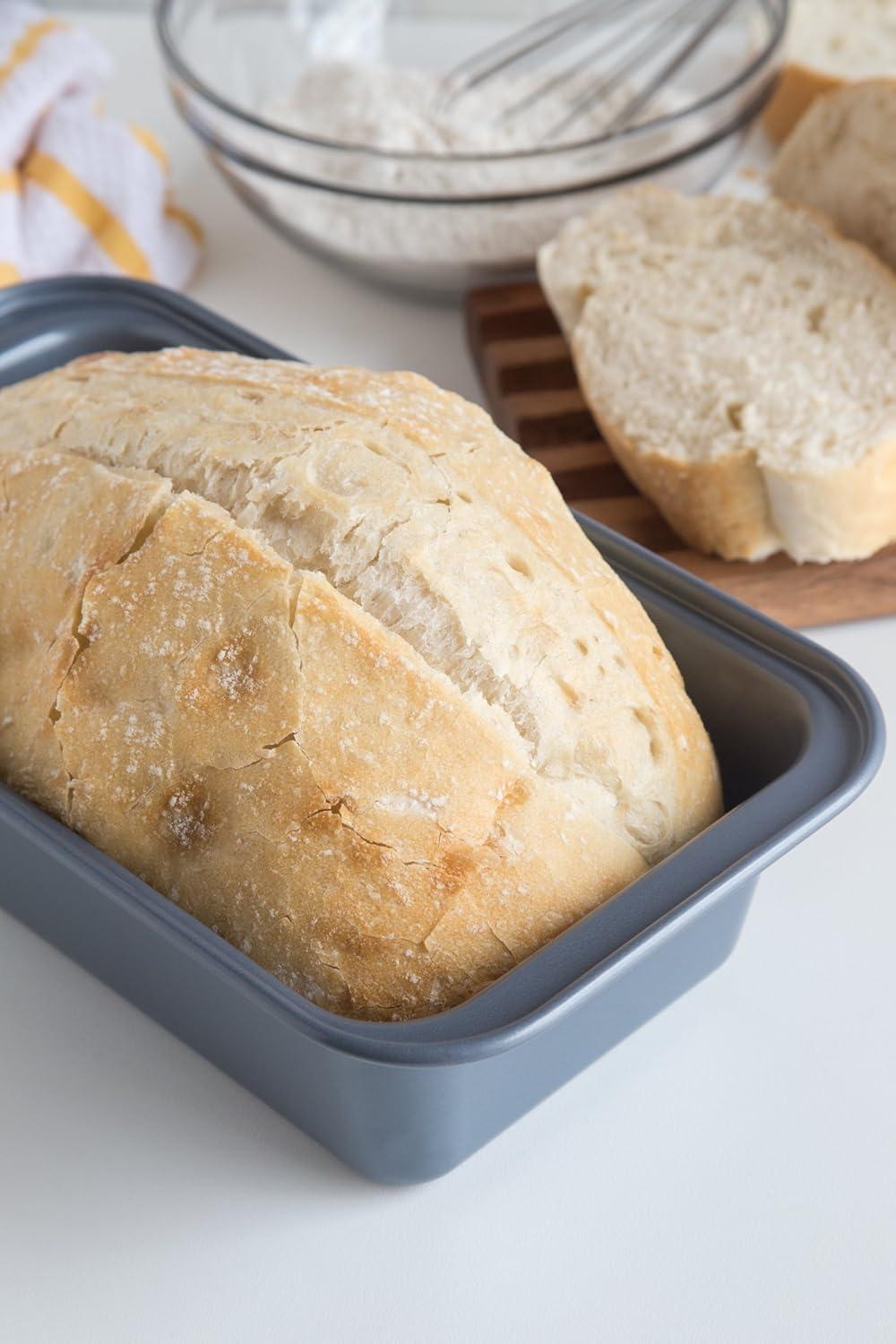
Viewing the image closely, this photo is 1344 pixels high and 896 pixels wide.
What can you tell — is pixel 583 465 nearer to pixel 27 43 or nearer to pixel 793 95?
pixel 793 95

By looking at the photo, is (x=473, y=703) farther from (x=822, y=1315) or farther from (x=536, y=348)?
(x=536, y=348)

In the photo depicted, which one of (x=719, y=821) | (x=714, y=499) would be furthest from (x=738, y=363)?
(x=719, y=821)

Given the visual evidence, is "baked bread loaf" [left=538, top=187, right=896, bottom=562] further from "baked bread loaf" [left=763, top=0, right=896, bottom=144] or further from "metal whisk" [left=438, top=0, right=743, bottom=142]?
"baked bread loaf" [left=763, top=0, right=896, bottom=144]

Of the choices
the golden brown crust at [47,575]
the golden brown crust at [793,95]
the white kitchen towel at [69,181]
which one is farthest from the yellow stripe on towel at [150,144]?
the golden brown crust at [47,575]

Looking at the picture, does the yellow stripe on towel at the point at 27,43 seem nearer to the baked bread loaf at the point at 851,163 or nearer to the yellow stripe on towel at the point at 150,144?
the yellow stripe on towel at the point at 150,144

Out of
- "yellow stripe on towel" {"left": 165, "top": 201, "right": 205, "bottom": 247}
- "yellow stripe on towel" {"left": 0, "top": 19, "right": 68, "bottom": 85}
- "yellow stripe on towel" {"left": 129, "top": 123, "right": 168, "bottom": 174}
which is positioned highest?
"yellow stripe on towel" {"left": 0, "top": 19, "right": 68, "bottom": 85}

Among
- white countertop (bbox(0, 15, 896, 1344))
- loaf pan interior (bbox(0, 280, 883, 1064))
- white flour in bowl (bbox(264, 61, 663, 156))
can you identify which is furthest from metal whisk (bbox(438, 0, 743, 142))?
white countertop (bbox(0, 15, 896, 1344))

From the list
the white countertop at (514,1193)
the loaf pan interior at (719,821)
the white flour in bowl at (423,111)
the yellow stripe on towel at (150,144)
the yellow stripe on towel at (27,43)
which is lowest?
the white countertop at (514,1193)
